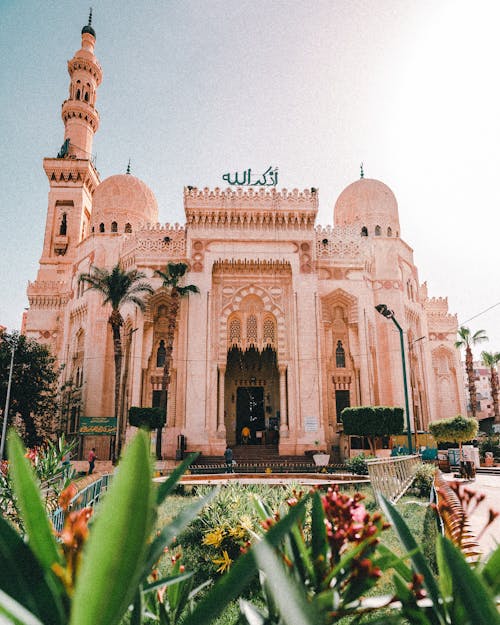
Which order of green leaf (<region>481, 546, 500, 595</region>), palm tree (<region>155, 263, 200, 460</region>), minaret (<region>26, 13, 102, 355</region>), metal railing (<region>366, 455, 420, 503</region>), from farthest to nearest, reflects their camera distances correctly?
1. minaret (<region>26, 13, 102, 355</region>)
2. palm tree (<region>155, 263, 200, 460</region>)
3. metal railing (<region>366, 455, 420, 503</region>)
4. green leaf (<region>481, 546, 500, 595</region>)

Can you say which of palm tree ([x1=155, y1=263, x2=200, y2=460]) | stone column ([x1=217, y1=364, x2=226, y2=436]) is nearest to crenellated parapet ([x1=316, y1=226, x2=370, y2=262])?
palm tree ([x1=155, y1=263, x2=200, y2=460])

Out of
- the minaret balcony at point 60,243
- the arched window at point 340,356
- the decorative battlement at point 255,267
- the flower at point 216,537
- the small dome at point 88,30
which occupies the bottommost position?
the flower at point 216,537

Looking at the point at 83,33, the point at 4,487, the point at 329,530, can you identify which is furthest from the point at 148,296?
the point at 83,33

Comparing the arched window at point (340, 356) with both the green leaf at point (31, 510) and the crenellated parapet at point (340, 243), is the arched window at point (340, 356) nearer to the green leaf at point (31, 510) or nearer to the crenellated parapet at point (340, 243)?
the crenellated parapet at point (340, 243)

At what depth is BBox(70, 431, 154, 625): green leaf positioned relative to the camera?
109 centimetres

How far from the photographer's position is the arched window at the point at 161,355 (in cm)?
2606

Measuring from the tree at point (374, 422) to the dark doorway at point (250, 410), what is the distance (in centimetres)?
703

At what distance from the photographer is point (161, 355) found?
86.2 feet

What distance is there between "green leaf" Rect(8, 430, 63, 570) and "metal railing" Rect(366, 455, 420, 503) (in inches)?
325

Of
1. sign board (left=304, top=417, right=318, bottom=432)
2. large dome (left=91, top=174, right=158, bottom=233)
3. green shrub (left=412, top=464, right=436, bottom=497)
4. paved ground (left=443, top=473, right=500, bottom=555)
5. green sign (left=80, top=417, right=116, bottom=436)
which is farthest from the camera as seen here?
large dome (left=91, top=174, right=158, bottom=233)

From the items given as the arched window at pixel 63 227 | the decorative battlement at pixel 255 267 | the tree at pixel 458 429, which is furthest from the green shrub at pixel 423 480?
the arched window at pixel 63 227

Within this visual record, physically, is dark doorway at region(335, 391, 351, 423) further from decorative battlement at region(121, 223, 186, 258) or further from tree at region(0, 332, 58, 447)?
tree at region(0, 332, 58, 447)

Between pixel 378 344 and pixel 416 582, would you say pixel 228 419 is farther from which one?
pixel 416 582

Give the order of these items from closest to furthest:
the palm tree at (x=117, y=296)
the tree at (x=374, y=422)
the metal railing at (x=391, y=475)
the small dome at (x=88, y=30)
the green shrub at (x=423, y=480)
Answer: the metal railing at (x=391, y=475) → the green shrub at (x=423, y=480) → the tree at (x=374, y=422) → the palm tree at (x=117, y=296) → the small dome at (x=88, y=30)
